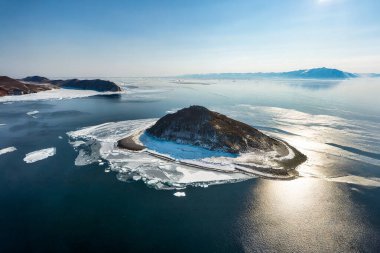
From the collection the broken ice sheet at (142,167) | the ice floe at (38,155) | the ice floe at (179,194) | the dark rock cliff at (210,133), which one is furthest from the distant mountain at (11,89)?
the ice floe at (179,194)

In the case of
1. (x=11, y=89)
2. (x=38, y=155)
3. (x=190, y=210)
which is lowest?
(x=190, y=210)

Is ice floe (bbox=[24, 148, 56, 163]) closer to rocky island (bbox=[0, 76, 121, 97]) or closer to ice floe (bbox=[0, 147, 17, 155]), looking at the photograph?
ice floe (bbox=[0, 147, 17, 155])

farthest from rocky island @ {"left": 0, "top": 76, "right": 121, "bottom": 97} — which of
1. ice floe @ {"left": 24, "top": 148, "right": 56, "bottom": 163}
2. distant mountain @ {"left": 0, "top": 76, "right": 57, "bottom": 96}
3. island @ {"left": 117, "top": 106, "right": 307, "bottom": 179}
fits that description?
island @ {"left": 117, "top": 106, "right": 307, "bottom": 179}

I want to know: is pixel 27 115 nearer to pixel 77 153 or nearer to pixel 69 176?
A: pixel 77 153

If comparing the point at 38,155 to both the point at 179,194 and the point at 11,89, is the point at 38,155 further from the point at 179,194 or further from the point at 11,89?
the point at 11,89

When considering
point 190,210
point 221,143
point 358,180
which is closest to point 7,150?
point 190,210

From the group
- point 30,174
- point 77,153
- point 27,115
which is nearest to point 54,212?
point 30,174
